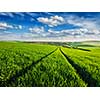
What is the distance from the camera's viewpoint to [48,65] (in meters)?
2.66

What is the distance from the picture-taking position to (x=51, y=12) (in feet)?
8.70

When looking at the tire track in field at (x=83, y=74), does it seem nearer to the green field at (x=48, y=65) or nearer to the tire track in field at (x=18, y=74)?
the green field at (x=48, y=65)

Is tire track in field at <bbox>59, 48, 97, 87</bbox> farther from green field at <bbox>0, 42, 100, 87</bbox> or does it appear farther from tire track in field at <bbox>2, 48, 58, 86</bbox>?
tire track in field at <bbox>2, 48, 58, 86</bbox>

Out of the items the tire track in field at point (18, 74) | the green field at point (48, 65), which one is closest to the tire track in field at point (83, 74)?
the green field at point (48, 65)

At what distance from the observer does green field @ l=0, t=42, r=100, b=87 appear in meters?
2.63

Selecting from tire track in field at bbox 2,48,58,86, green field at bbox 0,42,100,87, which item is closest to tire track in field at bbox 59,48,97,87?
green field at bbox 0,42,100,87

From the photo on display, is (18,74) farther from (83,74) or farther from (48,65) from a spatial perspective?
(83,74)

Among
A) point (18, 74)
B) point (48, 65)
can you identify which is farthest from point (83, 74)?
point (18, 74)

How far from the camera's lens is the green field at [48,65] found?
263 centimetres

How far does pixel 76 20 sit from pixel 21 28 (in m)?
0.57
